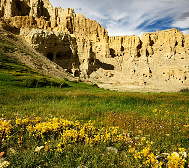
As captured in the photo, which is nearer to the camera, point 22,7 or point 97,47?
point 22,7

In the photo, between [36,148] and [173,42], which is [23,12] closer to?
[36,148]

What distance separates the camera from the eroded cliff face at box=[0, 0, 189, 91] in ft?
174

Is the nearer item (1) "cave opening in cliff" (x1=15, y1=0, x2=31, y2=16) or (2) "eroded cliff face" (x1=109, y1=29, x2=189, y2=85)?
(1) "cave opening in cliff" (x1=15, y1=0, x2=31, y2=16)

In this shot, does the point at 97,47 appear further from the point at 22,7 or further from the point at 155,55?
the point at 22,7

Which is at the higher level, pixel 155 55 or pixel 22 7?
pixel 22 7

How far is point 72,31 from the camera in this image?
122 meters

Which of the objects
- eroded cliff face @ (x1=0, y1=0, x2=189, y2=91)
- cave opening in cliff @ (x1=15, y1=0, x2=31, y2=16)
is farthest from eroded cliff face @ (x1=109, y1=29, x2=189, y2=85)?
cave opening in cliff @ (x1=15, y1=0, x2=31, y2=16)

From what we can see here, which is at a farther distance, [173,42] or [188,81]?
[173,42]

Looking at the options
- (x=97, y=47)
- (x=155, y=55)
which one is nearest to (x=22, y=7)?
(x=97, y=47)

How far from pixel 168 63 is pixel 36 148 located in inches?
4752

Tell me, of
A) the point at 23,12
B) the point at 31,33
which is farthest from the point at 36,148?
the point at 23,12

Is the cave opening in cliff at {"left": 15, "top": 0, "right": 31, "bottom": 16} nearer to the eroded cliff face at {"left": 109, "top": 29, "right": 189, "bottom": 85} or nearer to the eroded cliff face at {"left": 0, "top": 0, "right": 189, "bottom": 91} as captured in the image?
the eroded cliff face at {"left": 0, "top": 0, "right": 189, "bottom": 91}

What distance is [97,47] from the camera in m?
118

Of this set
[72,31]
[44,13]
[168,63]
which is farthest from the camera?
[72,31]
